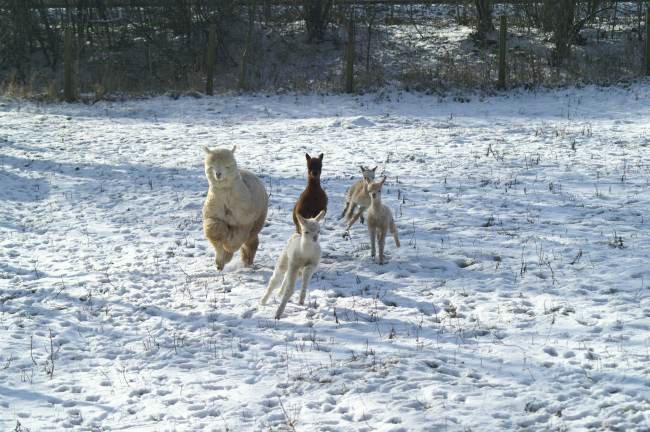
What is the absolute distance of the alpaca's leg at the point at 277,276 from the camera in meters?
7.60

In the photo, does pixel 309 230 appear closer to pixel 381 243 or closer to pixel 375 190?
pixel 381 243

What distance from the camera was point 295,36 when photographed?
1166 inches

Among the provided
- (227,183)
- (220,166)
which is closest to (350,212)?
(227,183)

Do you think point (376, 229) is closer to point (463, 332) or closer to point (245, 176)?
point (245, 176)

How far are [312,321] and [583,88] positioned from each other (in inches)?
573

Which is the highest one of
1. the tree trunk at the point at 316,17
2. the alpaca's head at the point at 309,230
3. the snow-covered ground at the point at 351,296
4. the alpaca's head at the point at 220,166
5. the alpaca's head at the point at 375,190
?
the tree trunk at the point at 316,17

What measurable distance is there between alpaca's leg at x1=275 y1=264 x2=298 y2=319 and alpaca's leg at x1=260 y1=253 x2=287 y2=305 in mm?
152

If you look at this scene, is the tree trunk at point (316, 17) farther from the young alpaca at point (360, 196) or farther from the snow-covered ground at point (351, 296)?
the young alpaca at point (360, 196)

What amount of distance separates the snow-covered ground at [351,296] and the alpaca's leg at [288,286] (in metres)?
0.14

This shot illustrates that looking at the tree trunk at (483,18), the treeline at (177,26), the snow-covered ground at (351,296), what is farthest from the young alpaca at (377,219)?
the tree trunk at (483,18)

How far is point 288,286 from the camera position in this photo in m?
7.38

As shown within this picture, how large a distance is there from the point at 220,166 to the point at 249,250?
4.07 feet

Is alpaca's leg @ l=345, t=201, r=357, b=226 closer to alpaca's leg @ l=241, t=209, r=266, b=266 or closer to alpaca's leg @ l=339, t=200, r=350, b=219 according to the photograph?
alpaca's leg @ l=339, t=200, r=350, b=219

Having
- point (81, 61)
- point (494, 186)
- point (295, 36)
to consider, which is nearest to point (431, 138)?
point (494, 186)
